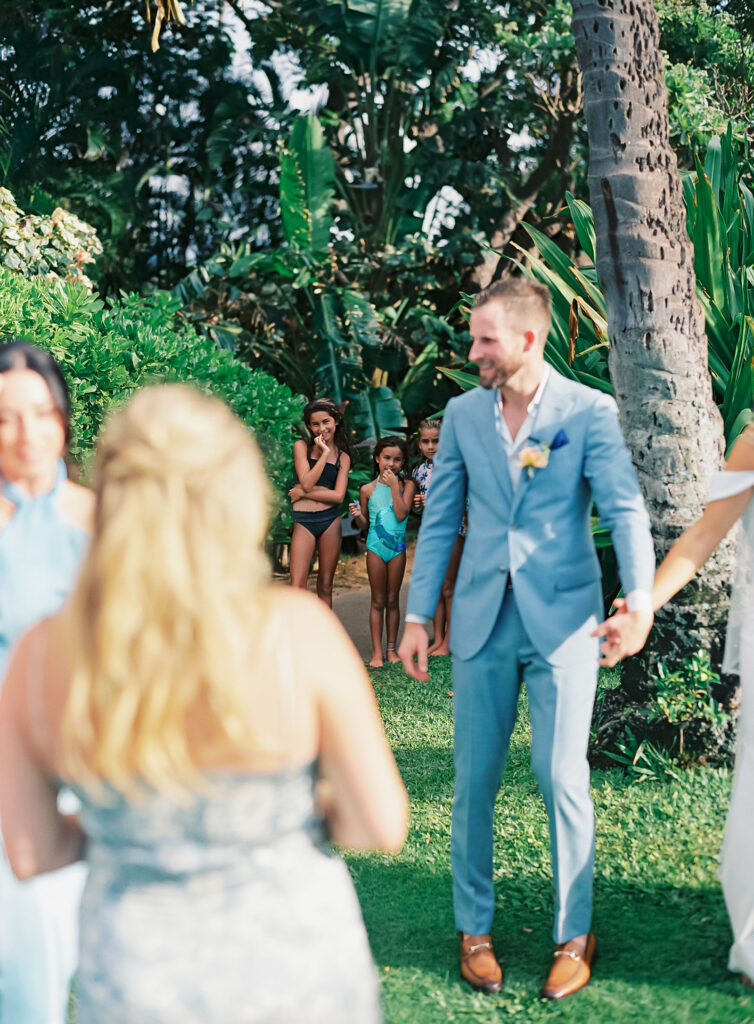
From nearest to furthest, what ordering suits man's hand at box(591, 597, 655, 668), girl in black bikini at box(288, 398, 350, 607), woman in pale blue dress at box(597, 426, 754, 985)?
man's hand at box(591, 597, 655, 668), woman in pale blue dress at box(597, 426, 754, 985), girl in black bikini at box(288, 398, 350, 607)

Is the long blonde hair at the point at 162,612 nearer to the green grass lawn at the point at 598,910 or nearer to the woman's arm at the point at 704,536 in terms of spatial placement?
the woman's arm at the point at 704,536

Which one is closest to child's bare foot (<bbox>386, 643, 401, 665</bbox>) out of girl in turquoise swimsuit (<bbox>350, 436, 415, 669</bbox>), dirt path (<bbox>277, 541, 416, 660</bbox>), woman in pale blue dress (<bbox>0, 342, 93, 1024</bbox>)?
girl in turquoise swimsuit (<bbox>350, 436, 415, 669</bbox>)

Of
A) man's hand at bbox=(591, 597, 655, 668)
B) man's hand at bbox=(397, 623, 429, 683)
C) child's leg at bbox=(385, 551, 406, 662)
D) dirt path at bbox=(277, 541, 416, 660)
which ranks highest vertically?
man's hand at bbox=(591, 597, 655, 668)

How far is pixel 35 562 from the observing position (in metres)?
2.56

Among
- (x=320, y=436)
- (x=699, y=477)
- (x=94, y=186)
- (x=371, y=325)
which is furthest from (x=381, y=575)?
(x=94, y=186)

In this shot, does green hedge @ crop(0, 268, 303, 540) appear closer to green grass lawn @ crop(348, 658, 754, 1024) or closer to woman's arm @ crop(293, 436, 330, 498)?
woman's arm @ crop(293, 436, 330, 498)

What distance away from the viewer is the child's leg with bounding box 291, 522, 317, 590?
25.2 feet

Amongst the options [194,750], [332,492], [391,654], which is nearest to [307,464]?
[332,492]

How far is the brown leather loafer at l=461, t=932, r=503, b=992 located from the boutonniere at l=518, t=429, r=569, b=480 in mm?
1526

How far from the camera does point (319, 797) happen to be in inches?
64.0

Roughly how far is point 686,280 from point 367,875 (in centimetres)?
301

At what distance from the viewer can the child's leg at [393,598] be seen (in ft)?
24.9

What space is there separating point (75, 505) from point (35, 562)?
21 centimetres

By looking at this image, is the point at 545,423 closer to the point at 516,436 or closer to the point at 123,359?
the point at 516,436
